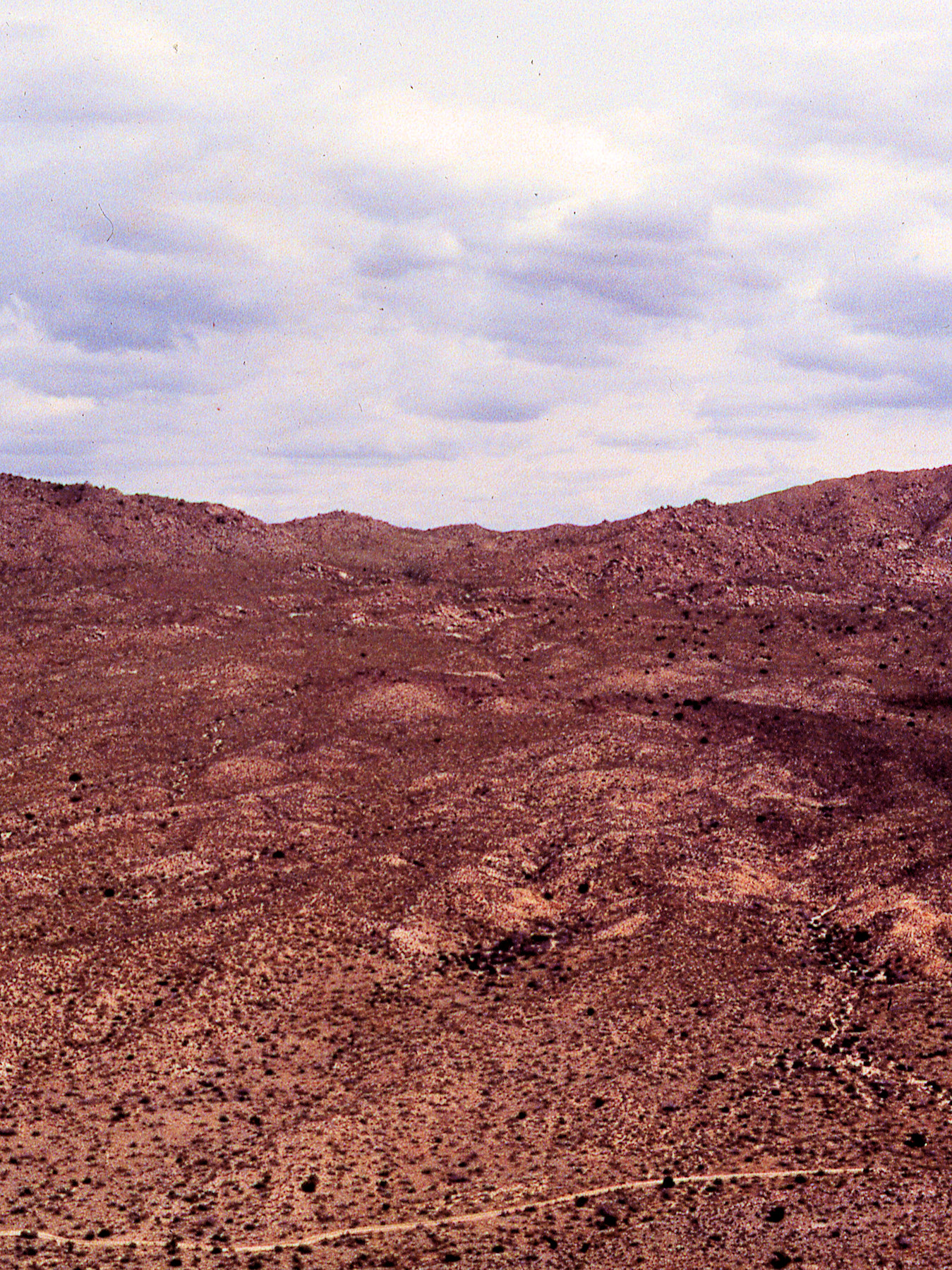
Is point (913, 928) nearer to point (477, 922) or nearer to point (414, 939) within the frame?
point (477, 922)

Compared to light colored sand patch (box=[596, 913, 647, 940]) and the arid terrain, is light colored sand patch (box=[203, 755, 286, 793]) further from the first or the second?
light colored sand patch (box=[596, 913, 647, 940])

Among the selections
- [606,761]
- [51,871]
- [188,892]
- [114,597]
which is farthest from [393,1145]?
[114,597]

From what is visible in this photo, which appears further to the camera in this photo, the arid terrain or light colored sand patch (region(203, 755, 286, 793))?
light colored sand patch (region(203, 755, 286, 793))

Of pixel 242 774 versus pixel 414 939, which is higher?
pixel 242 774

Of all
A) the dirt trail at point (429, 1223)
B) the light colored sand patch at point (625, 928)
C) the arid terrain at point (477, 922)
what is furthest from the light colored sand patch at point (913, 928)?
the dirt trail at point (429, 1223)

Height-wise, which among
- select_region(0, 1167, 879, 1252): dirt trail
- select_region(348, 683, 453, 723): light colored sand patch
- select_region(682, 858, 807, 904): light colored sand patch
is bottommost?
select_region(0, 1167, 879, 1252): dirt trail

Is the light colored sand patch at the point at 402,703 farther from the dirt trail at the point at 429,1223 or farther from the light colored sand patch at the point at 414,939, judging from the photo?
the dirt trail at the point at 429,1223

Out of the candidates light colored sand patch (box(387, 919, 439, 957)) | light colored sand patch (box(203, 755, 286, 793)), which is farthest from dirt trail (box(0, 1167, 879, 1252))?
light colored sand patch (box(203, 755, 286, 793))

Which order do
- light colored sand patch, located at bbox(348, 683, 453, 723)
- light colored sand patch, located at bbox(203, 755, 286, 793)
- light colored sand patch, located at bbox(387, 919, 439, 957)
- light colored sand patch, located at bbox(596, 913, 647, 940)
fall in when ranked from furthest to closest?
1. light colored sand patch, located at bbox(348, 683, 453, 723)
2. light colored sand patch, located at bbox(203, 755, 286, 793)
3. light colored sand patch, located at bbox(596, 913, 647, 940)
4. light colored sand patch, located at bbox(387, 919, 439, 957)

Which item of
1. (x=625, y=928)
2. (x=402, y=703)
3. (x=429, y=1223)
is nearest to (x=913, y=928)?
(x=625, y=928)
